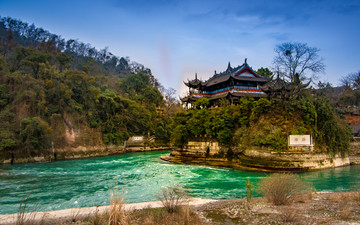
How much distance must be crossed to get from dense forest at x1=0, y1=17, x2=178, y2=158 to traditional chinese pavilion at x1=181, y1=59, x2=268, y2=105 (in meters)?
15.8

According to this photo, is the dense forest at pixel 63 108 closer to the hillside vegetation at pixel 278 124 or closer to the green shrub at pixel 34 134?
the green shrub at pixel 34 134

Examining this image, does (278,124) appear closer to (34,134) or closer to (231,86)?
(231,86)

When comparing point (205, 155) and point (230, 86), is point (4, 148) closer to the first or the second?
point (205, 155)

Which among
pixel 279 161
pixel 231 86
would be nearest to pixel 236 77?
pixel 231 86

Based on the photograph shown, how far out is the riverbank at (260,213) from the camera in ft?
26.1

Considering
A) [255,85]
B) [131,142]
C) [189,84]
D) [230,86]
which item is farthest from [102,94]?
[255,85]

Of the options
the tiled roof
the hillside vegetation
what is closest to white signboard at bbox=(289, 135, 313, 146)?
the hillside vegetation

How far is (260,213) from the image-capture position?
29.4ft

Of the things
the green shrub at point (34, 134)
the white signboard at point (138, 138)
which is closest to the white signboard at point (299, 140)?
the green shrub at point (34, 134)

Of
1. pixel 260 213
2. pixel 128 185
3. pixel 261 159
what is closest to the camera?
pixel 260 213

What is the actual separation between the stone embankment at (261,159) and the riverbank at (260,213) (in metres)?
10.8

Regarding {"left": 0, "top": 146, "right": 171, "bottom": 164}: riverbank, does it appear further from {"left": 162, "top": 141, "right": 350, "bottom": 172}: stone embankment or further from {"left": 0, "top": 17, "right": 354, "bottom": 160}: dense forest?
{"left": 162, "top": 141, "right": 350, "bottom": 172}: stone embankment

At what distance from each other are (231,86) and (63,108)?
27.2 m

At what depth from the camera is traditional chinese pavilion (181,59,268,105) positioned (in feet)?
109
